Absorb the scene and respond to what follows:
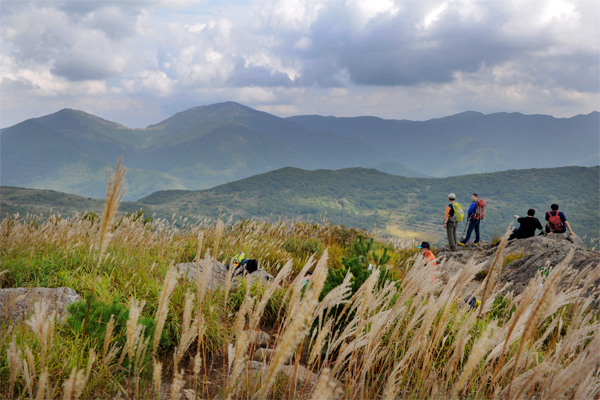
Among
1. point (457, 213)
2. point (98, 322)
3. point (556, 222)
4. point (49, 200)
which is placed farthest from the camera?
point (49, 200)

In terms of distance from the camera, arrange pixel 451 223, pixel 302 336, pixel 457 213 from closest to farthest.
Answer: pixel 302 336 < pixel 457 213 < pixel 451 223

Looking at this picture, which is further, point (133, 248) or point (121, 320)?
point (133, 248)

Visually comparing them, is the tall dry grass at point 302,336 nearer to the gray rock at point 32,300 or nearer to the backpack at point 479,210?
the gray rock at point 32,300

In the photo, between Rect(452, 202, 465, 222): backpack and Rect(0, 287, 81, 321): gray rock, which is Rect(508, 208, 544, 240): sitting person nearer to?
Rect(452, 202, 465, 222): backpack

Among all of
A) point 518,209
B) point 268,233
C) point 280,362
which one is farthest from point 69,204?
point 518,209

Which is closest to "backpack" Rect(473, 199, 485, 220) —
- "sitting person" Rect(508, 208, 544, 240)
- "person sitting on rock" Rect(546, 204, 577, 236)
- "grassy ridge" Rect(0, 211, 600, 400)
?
"sitting person" Rect(508, 208, 544, 240)

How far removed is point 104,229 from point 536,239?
13.6 meters

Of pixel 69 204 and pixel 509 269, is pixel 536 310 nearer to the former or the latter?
pixel 509 269

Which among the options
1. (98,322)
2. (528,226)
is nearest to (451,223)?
(528,226)

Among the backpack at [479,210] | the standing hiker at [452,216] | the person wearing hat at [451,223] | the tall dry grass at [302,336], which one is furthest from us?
the backpack at [479,210]

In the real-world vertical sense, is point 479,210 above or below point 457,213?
above

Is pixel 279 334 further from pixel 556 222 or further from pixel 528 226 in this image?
pixel 556 222

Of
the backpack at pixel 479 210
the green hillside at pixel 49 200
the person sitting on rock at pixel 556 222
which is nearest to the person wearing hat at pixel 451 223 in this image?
the backpack at pixel 479 210

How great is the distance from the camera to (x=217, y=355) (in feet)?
11.8
